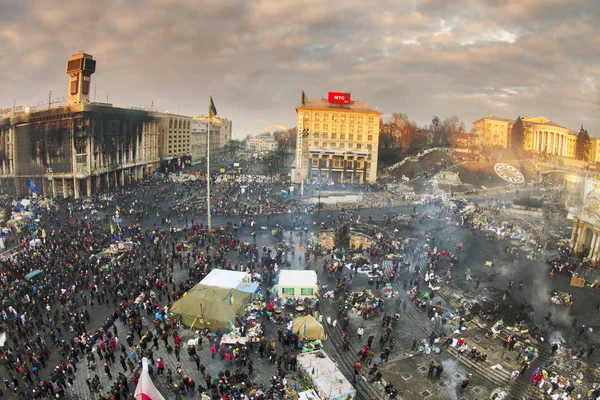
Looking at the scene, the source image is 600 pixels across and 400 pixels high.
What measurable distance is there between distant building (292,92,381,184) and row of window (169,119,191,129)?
1403 inches

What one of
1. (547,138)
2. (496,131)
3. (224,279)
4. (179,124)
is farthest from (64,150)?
(547,138)

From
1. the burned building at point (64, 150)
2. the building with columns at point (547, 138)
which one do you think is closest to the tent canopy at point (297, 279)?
the burned building at point (64, 150)

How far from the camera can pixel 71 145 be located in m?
56.7

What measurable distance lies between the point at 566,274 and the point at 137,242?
34.6 meters

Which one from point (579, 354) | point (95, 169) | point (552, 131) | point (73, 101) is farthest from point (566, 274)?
point (552, 131)

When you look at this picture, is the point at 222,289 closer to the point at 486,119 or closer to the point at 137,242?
the point at 137,242

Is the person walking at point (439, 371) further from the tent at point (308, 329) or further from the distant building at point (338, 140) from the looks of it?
the distant building at point (338, 140)

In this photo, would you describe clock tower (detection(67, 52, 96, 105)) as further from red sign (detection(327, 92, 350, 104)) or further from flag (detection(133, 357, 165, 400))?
flag (detection(133, 357, 165, 400))

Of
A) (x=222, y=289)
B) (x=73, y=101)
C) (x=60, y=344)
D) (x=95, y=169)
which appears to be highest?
(x=73, y=101)

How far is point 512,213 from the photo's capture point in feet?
161

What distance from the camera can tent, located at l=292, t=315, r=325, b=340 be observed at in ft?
67.2

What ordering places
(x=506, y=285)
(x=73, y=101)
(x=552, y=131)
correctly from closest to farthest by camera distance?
(x=506, y=285), (x=73, y=101), (x=552, y=131)

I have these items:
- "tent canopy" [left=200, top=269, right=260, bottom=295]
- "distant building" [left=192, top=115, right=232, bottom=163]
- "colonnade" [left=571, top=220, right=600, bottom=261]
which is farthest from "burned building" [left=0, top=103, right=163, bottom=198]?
"colonnade" [left=571, top=220, right=600, bottom=261]

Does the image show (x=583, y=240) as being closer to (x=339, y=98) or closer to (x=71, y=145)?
(x=339, y=98)
